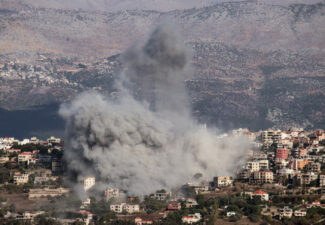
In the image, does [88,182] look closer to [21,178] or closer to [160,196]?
[160,196]

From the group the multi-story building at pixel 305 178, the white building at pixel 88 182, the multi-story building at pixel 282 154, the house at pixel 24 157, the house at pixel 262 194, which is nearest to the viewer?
the house at pixel 262 194

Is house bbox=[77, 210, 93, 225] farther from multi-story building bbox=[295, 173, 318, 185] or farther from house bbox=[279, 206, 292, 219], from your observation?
multi-story building bbox=[295, 173, 318, 185]

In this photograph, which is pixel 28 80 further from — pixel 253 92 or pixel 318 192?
pixel 318 192

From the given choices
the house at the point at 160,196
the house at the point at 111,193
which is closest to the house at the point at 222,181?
the house at the point at 160,196

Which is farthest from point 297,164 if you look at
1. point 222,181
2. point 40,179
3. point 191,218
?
point 40,179

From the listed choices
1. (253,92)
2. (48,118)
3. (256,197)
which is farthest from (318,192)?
(253,92)

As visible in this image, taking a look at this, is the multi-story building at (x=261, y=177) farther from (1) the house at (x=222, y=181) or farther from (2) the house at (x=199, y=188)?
(2) the house at (x=199, y=188)

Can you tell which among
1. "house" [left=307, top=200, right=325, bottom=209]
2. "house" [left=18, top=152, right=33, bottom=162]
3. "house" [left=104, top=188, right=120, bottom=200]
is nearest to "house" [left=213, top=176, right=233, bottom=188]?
"house" [left=104, top=188, right=120, bottom=200]
